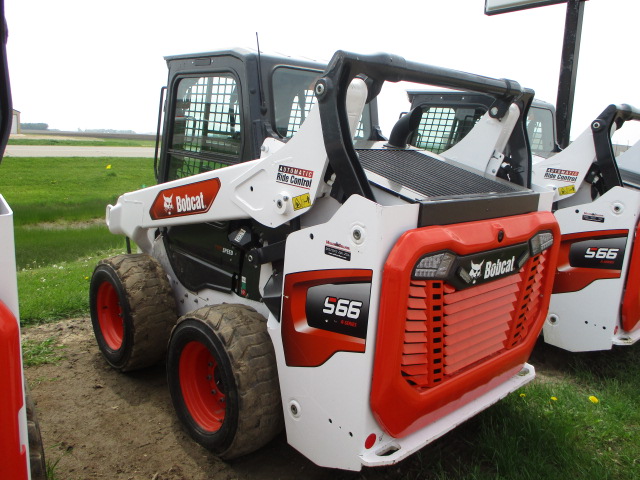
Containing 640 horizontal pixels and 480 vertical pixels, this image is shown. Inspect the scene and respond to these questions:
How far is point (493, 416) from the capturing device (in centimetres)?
322

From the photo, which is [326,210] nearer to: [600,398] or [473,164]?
[473,164]

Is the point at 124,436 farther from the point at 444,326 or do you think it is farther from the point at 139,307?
the point at 444,326

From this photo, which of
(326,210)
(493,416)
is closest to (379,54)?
(326,210)

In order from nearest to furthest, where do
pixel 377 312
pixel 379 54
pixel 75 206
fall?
pixel 377 312 → pixel 379 54 → pixel 75 206

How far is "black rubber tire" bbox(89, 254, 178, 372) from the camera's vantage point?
352cm

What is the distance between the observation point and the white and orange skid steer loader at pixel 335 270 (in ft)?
7.16

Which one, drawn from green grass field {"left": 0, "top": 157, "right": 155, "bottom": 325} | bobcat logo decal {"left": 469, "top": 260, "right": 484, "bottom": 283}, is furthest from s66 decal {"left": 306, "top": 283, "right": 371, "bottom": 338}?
green grass field {"left": 0, "top": 157, "right": 155, "bottom": 325}

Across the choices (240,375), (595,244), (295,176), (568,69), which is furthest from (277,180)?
(568,69)

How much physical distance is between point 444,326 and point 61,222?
11.9m

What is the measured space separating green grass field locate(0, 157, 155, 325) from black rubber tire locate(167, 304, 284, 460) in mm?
2738

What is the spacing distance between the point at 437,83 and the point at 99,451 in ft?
8.53

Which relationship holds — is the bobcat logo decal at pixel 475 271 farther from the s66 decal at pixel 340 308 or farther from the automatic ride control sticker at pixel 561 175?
the automatic ride control sticker at pixel 561 175

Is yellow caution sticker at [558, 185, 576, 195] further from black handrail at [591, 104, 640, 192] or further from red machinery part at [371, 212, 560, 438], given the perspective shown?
red machinery part at [371, 212, 560, 438]

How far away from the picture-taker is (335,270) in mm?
2254
